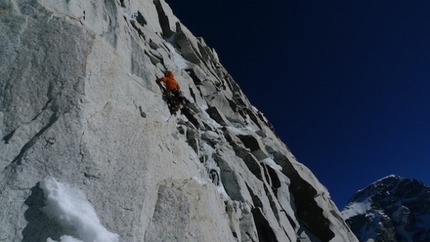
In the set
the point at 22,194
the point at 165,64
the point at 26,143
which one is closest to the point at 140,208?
the point at 22,194

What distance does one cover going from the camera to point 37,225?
729cm

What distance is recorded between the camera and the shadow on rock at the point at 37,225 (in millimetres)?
7141

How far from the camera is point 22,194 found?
750 centimetres

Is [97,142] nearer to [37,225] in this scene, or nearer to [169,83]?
[37,225]

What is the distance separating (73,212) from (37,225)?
78 cm

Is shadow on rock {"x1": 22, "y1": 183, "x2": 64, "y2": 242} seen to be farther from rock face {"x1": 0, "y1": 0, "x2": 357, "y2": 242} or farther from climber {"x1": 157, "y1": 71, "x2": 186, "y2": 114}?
climber {"x1": 157, "y1": 71, "x2": 186, "y2": 114}

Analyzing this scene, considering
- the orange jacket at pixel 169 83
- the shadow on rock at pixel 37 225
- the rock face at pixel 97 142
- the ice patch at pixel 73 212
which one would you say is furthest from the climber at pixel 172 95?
the shadow on rock at pixel 37 225

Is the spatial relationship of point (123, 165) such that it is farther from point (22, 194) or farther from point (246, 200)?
point (246, 200)

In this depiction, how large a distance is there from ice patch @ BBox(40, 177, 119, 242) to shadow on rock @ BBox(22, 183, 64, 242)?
120 millimetres

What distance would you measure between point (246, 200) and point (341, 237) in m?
12.8

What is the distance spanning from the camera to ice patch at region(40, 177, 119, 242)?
7.38 metres

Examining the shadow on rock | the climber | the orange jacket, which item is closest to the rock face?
the shadow on rock

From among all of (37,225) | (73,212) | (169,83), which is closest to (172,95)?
(169,83)

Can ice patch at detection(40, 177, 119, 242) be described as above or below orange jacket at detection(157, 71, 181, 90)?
below
